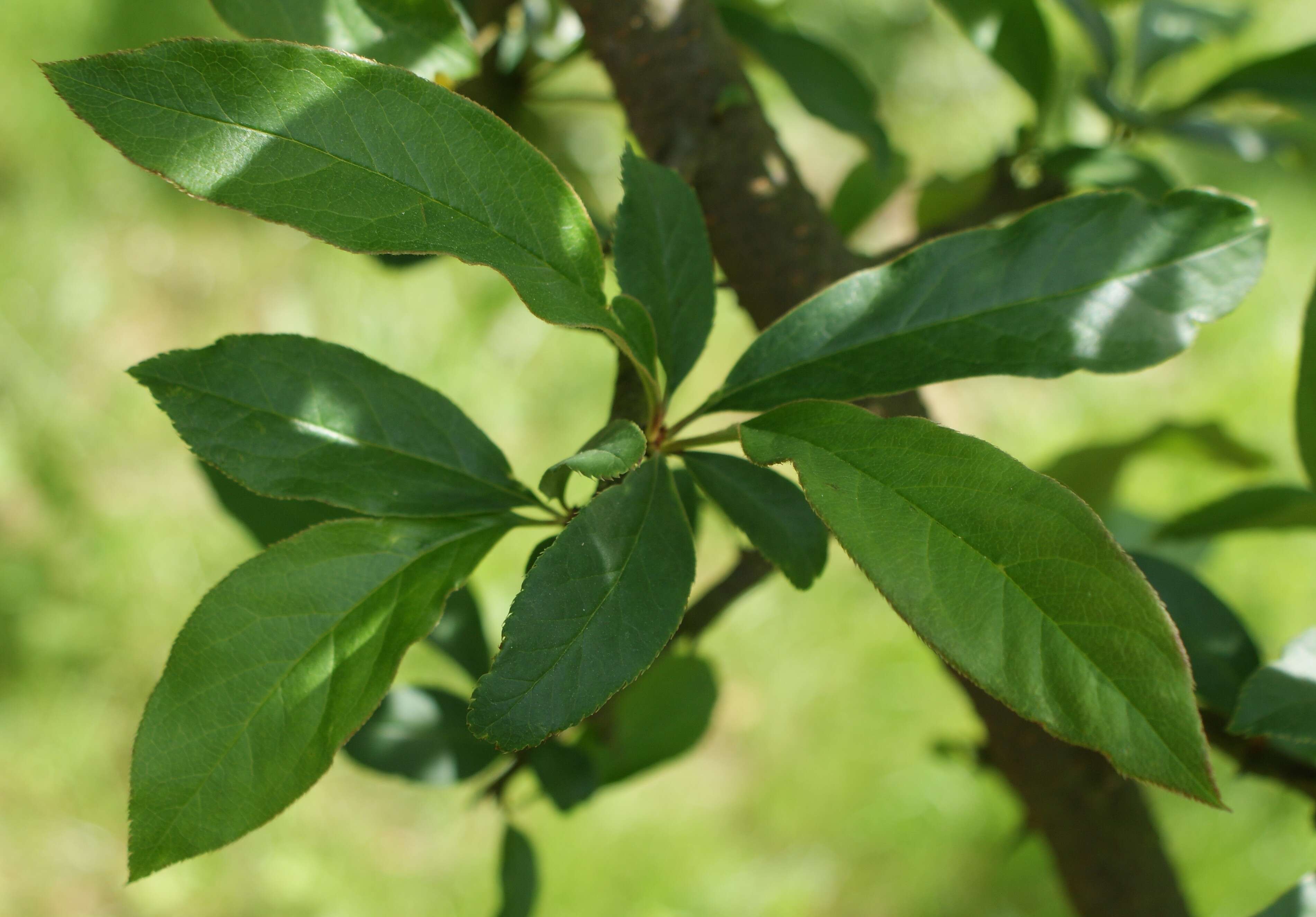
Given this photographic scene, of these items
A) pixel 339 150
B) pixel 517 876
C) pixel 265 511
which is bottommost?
pixel 517 876

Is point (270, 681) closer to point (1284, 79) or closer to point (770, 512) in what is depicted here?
point (770, 512)

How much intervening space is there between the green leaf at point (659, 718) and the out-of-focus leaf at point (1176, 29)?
633mm

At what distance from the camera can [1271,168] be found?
188 cm

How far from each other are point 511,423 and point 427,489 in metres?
1.29

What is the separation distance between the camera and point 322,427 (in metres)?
0.42

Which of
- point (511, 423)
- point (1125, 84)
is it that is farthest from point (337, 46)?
point (1125, 84)

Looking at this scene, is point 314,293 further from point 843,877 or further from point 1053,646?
point 1053,646

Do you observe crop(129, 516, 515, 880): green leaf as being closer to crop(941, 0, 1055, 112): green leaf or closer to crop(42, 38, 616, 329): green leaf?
crop(42, 38, 616, 329): green leaf

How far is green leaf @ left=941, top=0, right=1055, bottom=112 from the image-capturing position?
689mm

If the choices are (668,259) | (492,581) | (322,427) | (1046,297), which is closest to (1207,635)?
(1046,297)

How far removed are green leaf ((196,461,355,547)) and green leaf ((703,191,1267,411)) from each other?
0.28m

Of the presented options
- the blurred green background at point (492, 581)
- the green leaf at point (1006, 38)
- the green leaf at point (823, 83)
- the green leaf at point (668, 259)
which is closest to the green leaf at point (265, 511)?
the green leaf at point (668, 259)

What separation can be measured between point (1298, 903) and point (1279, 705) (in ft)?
0.33

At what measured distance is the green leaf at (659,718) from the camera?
2.25 ft
